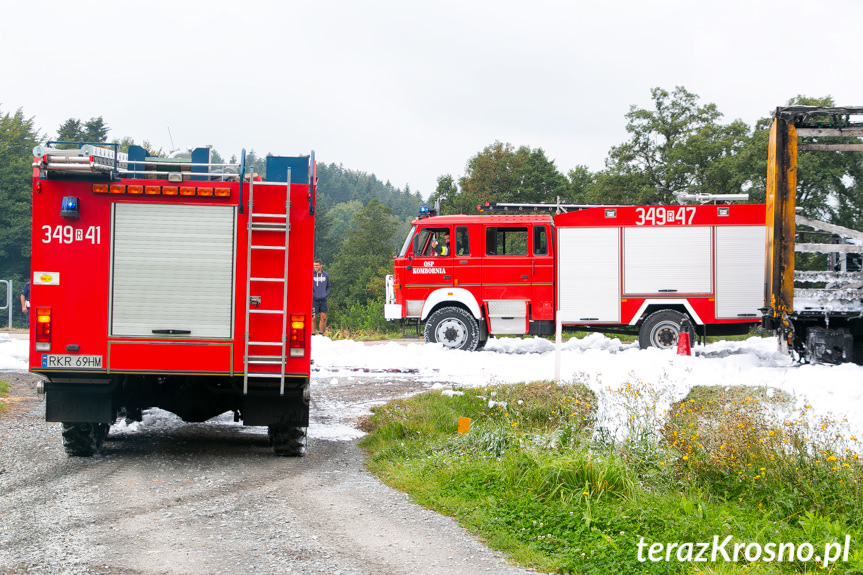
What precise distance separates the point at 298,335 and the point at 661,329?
1094 centimetres

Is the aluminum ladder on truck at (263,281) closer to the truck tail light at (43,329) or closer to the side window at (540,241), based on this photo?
the truck tail light at (43,329)

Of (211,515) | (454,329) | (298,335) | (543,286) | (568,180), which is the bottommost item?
(211,515)

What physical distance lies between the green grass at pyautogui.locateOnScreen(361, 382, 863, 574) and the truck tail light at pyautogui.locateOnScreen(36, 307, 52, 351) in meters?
3.37

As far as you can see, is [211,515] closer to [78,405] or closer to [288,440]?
[288,440]

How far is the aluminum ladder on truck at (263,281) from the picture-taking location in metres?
8.23

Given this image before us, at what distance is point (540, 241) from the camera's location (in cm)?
1773

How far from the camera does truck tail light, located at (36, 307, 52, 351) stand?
8.13m

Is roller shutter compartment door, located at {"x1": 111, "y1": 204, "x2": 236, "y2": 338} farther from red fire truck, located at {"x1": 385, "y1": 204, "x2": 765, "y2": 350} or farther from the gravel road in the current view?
red fire truck, located at {"x1": 385, "y1": 204, "x2": 765, "y2": 350}

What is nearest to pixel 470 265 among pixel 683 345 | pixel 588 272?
pixel 588 272

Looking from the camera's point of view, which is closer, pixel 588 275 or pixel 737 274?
pixel 737 274

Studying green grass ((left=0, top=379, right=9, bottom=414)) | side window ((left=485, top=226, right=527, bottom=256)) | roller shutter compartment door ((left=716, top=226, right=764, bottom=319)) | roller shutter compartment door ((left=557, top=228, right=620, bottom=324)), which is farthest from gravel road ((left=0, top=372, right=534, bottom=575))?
roller shutter compartment door ((left=716, top=226, right=764, bottom=319))

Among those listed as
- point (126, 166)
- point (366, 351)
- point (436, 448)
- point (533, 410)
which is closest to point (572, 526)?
point (436, 448)

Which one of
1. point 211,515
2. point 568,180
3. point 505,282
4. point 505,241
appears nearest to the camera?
point 211,515

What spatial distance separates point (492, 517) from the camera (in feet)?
21.1
